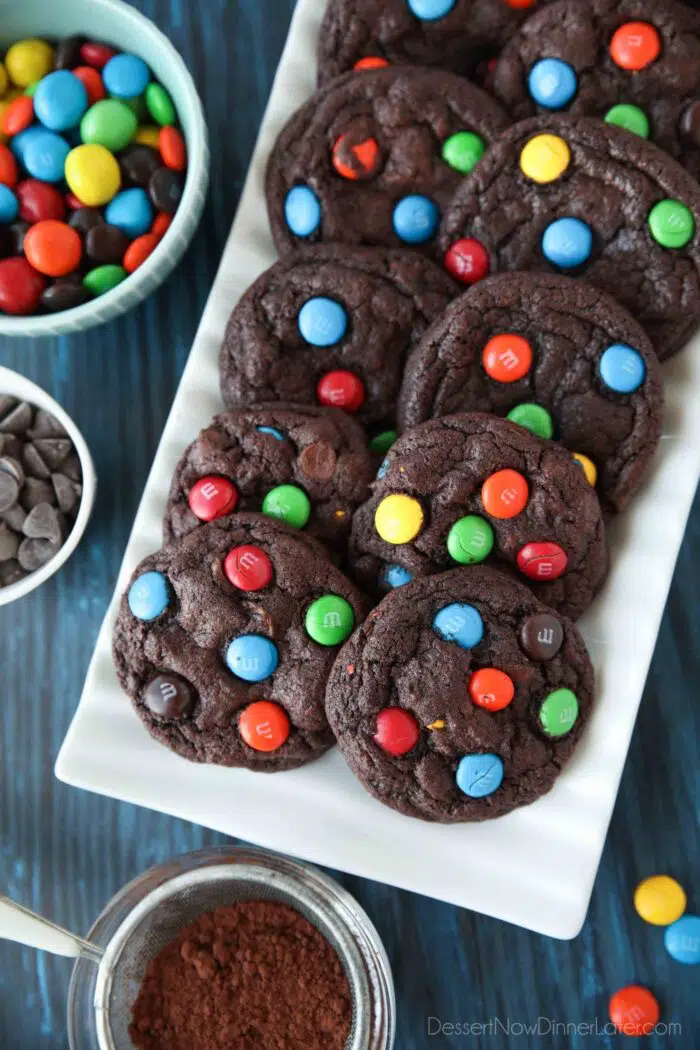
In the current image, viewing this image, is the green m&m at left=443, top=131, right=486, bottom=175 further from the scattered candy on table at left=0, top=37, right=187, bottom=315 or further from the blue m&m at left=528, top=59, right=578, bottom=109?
the scattered candy on table at left=0, top=37, right=187, bottom=315

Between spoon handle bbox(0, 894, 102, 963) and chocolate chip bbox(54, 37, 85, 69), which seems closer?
spoon handle bbox(0, 894, 102, 963)

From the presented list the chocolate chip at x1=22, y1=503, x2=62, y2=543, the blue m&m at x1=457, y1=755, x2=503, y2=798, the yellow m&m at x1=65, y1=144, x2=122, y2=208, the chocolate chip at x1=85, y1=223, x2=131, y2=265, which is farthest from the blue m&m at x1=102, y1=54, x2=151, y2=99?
the blue m&m at x1=457, y1=755, x2=503, y2=798

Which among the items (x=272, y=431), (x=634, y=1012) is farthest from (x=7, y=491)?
(x=634, y=1012)

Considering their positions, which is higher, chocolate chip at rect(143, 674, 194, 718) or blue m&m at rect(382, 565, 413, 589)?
blue m&m at rect(382, 565, 413, 589)

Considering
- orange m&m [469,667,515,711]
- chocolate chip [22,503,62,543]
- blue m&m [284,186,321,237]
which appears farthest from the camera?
chocolate chip [22,503,62,543]

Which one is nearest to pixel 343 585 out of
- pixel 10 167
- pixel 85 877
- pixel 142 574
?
pixel 142 574

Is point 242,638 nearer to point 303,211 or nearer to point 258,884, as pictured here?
point 258,884

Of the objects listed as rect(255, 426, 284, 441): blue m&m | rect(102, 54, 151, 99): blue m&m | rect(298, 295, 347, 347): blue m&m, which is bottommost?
rect(255, 426, 284, 441): blue m&m

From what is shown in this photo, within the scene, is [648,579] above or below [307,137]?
below

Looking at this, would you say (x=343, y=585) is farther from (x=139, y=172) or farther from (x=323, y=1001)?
(x=139, y=172)
